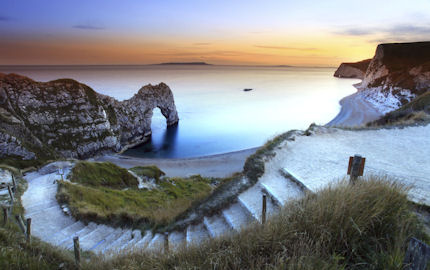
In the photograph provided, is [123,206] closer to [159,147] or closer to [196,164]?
[196,164]

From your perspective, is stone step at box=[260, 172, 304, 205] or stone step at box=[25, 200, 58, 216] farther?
stone step at box=[25, 200, 58, 216]

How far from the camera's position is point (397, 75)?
225 feet

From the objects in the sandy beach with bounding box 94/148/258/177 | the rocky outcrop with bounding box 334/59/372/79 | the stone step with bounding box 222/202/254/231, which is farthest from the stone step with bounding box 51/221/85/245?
the rocky outcrop with bounding box 334/59/372/79

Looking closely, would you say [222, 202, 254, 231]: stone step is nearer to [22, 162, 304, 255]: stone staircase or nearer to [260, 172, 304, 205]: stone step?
[22, 162, 304, 255]: stone staircase

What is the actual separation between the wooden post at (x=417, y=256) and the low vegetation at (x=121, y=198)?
7069mm

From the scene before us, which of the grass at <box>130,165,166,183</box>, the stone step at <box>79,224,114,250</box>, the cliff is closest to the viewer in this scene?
the stone step at <box>79,224,114,250</box>

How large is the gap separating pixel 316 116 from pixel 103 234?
6252cm

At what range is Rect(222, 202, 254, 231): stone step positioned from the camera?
664 cm

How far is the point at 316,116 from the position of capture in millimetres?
62562

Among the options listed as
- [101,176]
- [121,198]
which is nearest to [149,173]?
[101,176]

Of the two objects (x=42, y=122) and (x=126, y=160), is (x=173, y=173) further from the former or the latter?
(x=42, y=122)

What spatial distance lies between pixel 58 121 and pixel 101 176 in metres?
24.8

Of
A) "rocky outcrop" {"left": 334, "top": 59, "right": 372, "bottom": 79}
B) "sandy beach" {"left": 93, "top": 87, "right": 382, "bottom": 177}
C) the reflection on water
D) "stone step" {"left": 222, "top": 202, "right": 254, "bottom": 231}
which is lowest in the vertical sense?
the reflection on water

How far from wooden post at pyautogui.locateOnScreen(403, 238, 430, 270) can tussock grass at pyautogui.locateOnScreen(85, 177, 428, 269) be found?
0.51 feet
